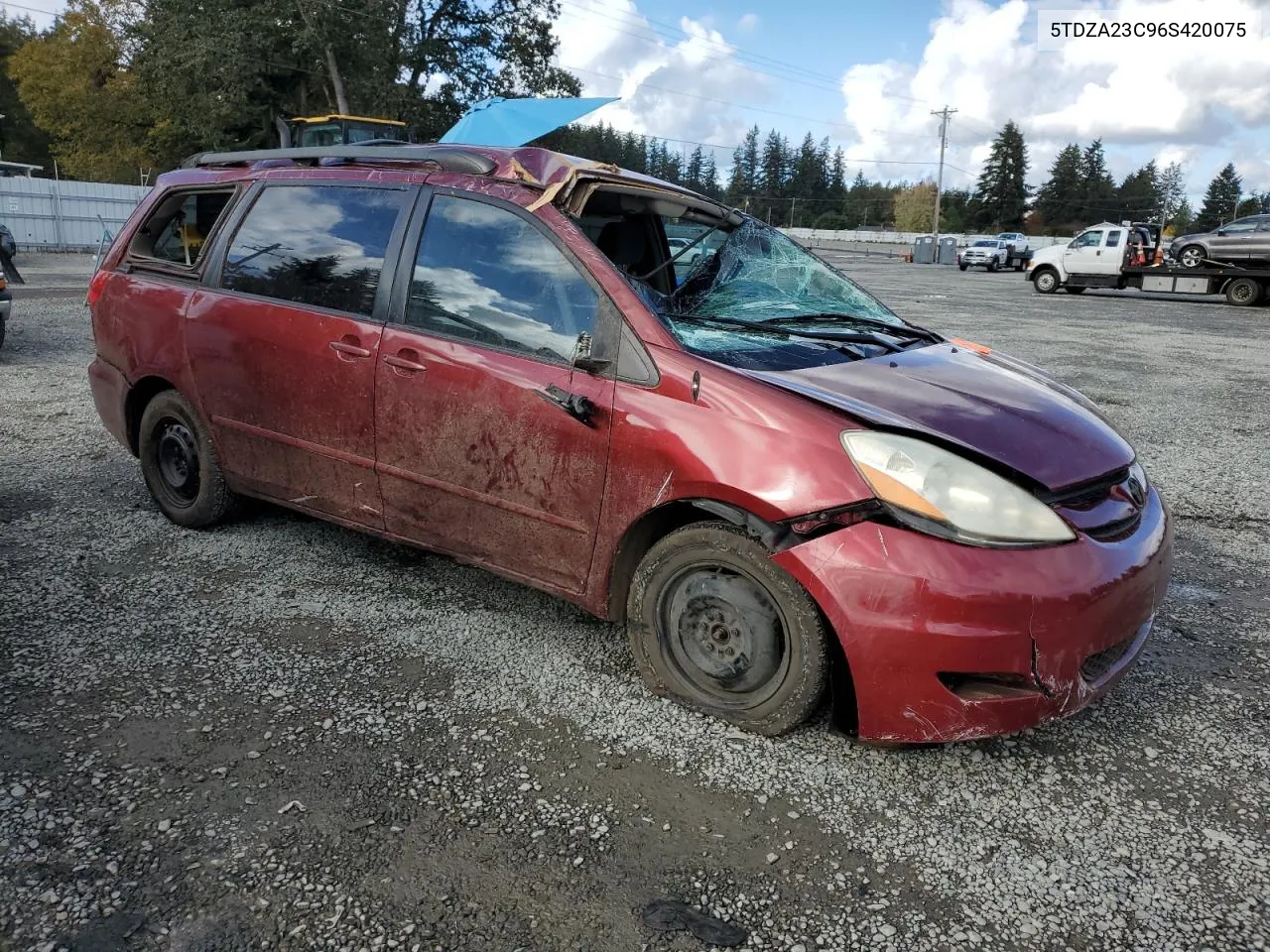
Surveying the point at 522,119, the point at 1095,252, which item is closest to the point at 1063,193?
the point at 1095,252

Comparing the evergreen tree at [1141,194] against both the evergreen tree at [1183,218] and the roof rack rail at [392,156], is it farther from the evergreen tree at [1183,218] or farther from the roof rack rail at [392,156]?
the roof rack rail at [392,156]

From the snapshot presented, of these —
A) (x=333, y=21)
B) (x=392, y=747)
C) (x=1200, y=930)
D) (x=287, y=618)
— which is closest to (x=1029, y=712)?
(x=1200, y=930)

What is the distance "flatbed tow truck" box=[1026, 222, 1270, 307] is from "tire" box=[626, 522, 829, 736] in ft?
76.1

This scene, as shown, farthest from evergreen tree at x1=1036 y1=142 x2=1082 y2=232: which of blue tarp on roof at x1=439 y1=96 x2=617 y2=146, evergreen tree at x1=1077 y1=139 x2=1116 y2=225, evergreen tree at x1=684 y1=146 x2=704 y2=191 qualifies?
blue tarp on roof at x1=439 y1=96 x2=617 y2=146

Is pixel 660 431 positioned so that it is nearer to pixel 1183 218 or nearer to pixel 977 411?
pixel 977 411

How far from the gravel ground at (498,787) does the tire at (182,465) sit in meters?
0.22

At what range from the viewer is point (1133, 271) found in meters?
23.0

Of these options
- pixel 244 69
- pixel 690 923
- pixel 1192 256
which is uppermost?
pixel 244 69

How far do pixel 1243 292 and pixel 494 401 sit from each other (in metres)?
23.7

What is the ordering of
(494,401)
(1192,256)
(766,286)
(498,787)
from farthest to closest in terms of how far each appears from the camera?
(1192,256) → (766,286) → (494,401) → (498,787)

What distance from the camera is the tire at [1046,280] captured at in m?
24.8

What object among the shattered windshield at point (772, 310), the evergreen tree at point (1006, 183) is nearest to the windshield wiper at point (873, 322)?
the shattered windshield at point (772, 310)

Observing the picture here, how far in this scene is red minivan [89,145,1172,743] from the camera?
2.38 meters

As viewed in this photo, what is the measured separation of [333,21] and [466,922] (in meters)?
39.8
